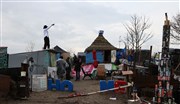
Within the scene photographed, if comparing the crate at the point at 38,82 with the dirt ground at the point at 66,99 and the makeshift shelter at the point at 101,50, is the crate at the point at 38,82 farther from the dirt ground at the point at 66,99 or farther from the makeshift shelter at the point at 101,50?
the makeshift shelter at the point at 101,50

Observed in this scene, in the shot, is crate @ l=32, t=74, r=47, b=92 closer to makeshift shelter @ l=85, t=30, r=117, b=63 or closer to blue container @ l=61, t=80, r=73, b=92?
A: blue container @ l=61, t=80, r=73, b=92

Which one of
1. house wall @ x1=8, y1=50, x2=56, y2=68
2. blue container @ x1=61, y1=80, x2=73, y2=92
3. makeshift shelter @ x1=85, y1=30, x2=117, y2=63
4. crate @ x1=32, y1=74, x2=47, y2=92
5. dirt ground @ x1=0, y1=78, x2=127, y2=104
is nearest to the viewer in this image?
dirt ground @ x1=0, y1=78, x2=127, y2=104

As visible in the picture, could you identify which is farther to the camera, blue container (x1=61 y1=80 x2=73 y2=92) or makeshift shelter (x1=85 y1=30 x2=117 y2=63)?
makeshift shelter (x1=85 y1=30 x2=117 y2=63)

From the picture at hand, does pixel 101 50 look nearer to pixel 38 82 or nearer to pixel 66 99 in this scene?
pixel 38 82

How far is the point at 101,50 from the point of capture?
42.5m

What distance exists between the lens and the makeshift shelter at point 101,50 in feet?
138

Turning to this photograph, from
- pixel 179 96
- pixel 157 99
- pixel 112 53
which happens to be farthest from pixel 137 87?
pixel 112 53

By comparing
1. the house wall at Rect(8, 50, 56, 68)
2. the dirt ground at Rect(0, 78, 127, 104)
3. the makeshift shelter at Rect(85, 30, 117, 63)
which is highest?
the makeshift shelter at Rect(85, 30, 117, 63)

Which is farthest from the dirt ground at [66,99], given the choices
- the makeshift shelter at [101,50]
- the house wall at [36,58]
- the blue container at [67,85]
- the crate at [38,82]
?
the makeshift shelter at [101,50]

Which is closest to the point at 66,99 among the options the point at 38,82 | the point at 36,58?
the point at 38,82

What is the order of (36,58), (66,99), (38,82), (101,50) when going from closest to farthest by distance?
(66,99) → (38,82) → (36,58) → (101,50)

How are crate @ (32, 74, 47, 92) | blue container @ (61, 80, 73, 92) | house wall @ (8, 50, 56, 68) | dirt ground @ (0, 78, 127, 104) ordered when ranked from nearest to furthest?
dirt ground @ (0, 78, 127, 104)
crate @ (32, 74, 47, 92)
blue container @ (61, 80, 73, 92)
house wall @ (8, 50, 56, 68)

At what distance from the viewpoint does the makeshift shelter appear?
42094 millimetres

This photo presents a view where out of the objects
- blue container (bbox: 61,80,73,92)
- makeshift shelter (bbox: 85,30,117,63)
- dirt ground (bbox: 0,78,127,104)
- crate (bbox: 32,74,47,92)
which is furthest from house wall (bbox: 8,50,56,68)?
makeshift shelter (bbox: 85,30,117,63)
